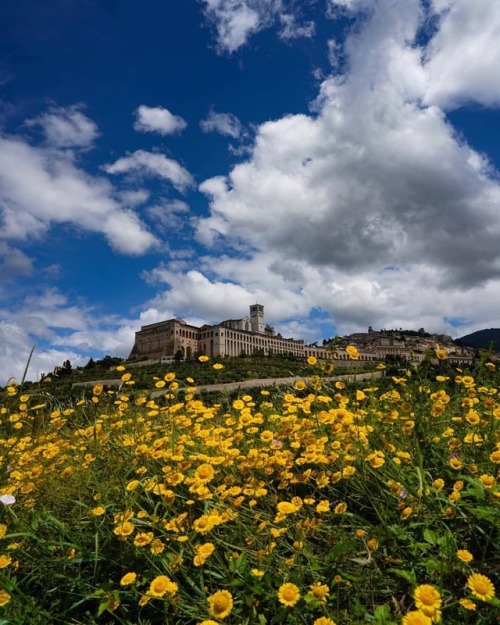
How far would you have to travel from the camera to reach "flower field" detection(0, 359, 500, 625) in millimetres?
1704

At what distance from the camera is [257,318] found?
135625 millimetres

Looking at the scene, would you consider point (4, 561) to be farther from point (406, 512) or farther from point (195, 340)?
point (195, 340)

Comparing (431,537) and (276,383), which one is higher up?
(276,383)

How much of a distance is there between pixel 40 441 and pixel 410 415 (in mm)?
3045

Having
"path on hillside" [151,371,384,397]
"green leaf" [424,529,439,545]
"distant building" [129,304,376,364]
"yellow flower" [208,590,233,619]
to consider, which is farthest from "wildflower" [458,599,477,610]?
"distant building" [129,304,376,364]

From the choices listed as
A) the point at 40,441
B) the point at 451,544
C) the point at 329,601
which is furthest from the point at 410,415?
the point at 40,441

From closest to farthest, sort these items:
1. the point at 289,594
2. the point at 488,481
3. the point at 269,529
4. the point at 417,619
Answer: the point at 417,619, the point at 289,594, the point at 488,481, the point at 269,529

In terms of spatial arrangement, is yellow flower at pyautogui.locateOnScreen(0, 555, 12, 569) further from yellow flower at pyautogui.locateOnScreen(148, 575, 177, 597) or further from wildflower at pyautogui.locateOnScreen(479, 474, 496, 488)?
wildflower at pyautogui.locateOnScreen(479, 474, 496, 488)

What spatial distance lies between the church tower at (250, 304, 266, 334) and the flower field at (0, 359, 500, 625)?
130m

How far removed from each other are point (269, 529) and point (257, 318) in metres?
133

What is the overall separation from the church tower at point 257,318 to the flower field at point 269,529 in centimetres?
12965

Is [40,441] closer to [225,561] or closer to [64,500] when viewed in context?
[64,500]

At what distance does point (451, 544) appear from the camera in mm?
1824

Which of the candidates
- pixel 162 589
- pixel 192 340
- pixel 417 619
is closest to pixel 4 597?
pixel 162 589
